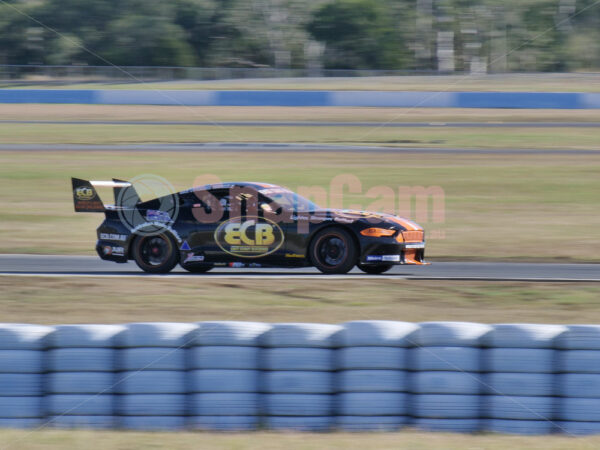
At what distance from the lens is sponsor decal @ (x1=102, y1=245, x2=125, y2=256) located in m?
10.0

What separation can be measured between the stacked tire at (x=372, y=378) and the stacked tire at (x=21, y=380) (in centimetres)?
192

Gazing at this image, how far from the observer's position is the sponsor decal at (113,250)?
394 inches

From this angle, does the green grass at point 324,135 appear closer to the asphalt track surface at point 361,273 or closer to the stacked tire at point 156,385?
the asphalt track surface at point 361,273

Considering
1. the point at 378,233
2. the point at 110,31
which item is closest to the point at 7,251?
the point at 378,233

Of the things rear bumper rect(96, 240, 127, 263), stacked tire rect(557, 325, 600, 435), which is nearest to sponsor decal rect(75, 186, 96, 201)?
rear bumper rect(96, 240, 127, 263)

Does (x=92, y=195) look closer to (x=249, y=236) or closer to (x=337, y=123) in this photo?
(x=249, y=236)

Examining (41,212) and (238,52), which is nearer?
(41,212)

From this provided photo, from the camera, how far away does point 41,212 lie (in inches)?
604

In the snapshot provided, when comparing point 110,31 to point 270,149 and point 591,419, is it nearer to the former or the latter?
point 270,149

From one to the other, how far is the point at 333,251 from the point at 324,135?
16.5 m

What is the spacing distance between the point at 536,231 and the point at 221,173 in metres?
8.17

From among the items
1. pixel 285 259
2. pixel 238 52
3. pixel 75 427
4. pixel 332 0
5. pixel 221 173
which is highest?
pixel 332 0

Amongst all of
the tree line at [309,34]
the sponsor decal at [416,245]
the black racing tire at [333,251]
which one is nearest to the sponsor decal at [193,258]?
the black racing tire at [333,251]

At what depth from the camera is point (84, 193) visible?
1016 cm
